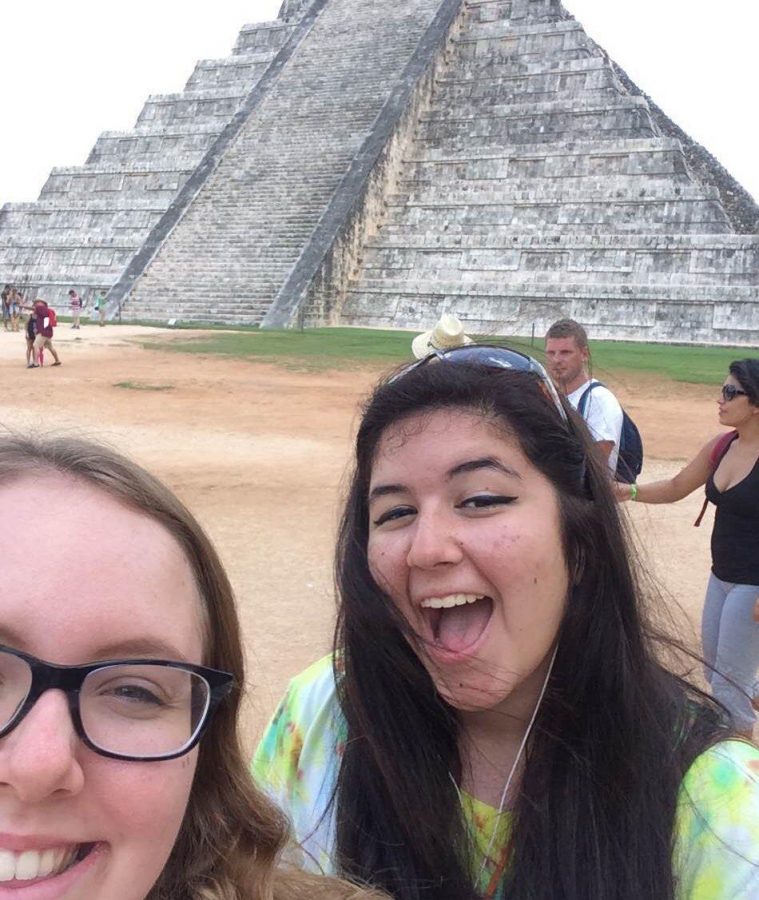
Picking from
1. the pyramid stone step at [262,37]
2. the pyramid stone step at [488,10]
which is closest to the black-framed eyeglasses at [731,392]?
the pyramid stone step at [488,10]

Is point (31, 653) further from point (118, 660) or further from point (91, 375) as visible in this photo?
point (91, 375)

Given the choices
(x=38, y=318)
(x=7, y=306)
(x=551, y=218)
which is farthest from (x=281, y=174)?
(x=38, y=318)

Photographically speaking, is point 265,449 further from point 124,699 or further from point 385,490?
point 124,699

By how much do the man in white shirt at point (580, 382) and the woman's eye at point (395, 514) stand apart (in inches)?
116

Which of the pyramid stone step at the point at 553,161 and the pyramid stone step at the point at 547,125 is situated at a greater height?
the pyramid stone step at the point at 547,125

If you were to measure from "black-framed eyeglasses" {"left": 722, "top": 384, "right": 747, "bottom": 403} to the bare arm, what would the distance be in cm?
23

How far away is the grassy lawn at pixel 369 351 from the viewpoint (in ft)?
50.3

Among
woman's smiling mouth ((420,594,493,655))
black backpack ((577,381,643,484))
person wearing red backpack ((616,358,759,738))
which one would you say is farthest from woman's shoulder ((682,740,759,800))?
black backpack ((577,381,643,484))

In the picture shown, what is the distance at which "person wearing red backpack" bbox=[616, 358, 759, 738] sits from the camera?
3.58 metres

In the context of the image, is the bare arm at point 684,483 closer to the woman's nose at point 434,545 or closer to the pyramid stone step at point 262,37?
the woman's nose at point 434,545

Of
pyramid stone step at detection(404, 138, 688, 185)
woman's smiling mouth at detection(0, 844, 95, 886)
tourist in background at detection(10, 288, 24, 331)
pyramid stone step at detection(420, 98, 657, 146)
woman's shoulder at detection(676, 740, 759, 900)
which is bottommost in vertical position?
tourist in background at detection(10, 288, 24, 331)

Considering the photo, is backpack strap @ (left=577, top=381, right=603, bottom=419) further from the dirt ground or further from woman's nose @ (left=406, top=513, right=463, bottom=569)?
woman's nose @ (left=406, top=513, right=463, bottom=569)

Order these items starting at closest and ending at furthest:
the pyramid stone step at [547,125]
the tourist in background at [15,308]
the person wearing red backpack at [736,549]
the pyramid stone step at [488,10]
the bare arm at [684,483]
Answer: the person wearing red backpack at [736,549], the bare arm at [684,483], the pyramid stone step at [547,125], the tourist in background at [15,308], the pyramid stone step at [488,10]

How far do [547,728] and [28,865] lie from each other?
35.0 inches
